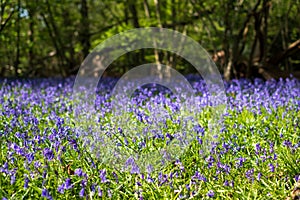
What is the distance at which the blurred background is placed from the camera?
9891 millimetres

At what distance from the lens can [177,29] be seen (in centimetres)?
Answer: 1262

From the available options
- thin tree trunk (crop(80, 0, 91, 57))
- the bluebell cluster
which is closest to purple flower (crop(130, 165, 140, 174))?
the bluebell cluster

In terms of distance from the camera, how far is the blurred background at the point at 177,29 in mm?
9891

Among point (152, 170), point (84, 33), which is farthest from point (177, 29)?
point (152, 170)

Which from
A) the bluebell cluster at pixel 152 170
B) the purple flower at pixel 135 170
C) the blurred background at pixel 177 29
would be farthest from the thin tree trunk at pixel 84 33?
the purple flower at pixel 135 170

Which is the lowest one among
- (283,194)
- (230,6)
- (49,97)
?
(283,194)

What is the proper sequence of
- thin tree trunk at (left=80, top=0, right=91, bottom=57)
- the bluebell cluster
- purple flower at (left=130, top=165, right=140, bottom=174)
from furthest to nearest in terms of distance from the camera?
thin tree trunk at (left=80, top=0, right=91, bottom=57), purple flower at (left=130, top=165, right=140, bottom=174), the bluebell cluster

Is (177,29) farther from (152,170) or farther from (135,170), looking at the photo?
(135,170)

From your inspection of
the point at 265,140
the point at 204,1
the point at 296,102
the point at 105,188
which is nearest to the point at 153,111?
the point at 265,140

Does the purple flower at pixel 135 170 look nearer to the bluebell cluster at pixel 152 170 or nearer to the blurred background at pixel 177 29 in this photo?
the bluebell cluster at pixel 152 170

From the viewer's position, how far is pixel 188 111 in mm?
5387

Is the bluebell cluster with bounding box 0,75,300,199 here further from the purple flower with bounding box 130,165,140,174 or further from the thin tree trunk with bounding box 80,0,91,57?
the thin tree trunk with bounding box 80,0,91,57

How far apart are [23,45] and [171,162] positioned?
9.01 meters

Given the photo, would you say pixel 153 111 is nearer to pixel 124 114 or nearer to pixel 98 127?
pixel 124 114
